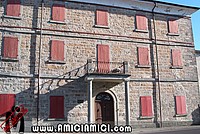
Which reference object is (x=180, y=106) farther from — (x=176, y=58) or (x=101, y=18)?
(x=101, y=18)

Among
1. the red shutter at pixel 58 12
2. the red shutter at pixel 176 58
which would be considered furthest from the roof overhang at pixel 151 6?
the red shutter at pixel 176 58

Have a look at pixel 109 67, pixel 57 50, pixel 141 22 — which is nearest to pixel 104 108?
pixel 109 67

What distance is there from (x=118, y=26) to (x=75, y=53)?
4.08 metres

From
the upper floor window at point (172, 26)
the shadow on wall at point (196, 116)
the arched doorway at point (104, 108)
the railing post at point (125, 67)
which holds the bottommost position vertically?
the shadow on wall at point (196, 116)

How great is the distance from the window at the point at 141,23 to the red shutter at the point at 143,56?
1630 mm

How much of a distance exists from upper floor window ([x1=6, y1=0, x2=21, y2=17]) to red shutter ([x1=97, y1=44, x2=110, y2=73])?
237 inches

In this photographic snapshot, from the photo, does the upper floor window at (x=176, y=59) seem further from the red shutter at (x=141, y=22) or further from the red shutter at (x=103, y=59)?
the red shutter at (x=103, y=59)

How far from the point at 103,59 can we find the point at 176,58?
20.6 ft

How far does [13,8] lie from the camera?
1538 cm

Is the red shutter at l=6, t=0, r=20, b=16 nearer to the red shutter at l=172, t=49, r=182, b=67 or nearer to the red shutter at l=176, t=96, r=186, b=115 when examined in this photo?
the red shutter at l=172, t=49, r=182, b=67

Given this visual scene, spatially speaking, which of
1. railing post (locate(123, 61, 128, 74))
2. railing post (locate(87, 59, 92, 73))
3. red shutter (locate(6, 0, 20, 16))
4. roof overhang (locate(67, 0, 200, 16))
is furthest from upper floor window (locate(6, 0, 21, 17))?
railing post (locate(123, 61, 128, 74))

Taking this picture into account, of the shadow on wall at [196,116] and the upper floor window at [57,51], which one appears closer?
the upper floor window at [57,51]

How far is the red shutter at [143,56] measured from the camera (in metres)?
17.4

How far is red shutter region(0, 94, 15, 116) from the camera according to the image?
45.5 ft
